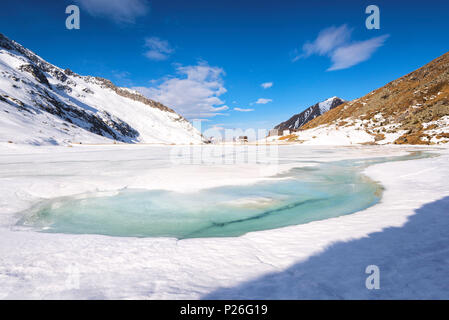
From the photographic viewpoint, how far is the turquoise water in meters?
3.81

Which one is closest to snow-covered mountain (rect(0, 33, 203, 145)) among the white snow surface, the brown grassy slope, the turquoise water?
the turquoise water

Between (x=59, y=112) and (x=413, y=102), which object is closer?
(x=413, y=102)

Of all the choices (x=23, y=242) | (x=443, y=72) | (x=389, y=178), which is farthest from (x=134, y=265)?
(x=443, y=72)

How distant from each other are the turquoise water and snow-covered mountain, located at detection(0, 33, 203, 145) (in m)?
34.6

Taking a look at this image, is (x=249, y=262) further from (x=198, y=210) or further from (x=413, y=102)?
(x=413, y=102)

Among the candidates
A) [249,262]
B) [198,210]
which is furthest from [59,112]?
[249,262]

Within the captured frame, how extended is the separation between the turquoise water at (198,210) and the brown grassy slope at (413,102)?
101ft

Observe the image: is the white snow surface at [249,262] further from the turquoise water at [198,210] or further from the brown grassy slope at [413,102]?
the brown grassy slope at [413,102]

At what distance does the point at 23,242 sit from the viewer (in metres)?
2.97

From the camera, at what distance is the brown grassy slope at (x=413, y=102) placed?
31.0 meters

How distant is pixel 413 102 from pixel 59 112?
97.3m

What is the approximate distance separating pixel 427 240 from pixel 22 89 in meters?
94.1

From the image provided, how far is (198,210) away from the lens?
4.76m
